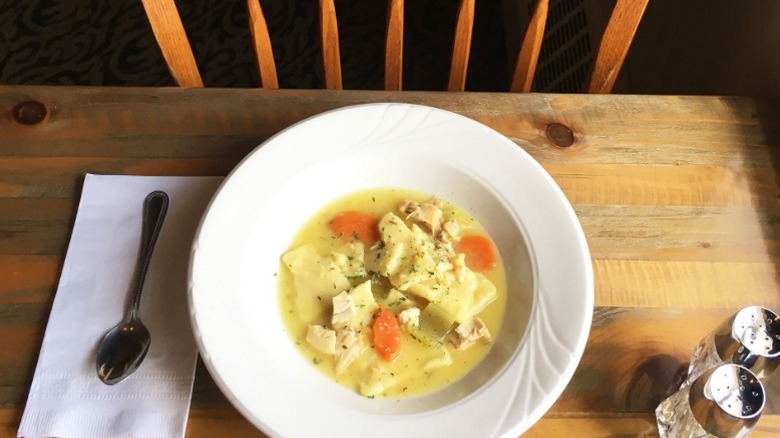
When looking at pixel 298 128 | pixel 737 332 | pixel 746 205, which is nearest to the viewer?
pixel 737 332

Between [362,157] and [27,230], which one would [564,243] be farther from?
[27,230]

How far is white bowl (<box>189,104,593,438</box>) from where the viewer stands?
95cm

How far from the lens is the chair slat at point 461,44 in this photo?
1.42m

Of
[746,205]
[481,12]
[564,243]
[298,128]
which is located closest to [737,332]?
[564,243]

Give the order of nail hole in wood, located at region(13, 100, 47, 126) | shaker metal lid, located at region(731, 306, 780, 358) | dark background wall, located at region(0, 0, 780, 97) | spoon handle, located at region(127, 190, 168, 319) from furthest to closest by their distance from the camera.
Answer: dark background wall, located at region(0, 0, 780, 97), nail hole in wood, located at region(13, 100, 47, 126), spoon handle, located at region(127, 190, 168, 319), shaker metal lid, located at region(731, 306, 780, 358)

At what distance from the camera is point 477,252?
3.98ft

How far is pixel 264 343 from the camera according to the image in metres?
1.02

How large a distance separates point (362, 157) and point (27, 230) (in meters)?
0.61

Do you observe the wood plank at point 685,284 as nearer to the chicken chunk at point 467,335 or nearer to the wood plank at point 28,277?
the chicken chunk at point 467,335

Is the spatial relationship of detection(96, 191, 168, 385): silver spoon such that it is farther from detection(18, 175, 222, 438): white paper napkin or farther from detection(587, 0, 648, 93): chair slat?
detection(587, 0, 648, 93): chair slat

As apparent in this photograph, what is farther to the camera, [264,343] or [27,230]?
[27,230]

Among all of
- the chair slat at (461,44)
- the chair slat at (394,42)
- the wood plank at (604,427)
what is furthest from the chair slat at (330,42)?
the wood plank at (604,427)

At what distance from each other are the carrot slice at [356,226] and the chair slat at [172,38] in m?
0.53

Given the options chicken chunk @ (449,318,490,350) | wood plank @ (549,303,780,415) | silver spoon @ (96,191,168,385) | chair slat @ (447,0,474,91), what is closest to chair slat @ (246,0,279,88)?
chair slat @ (447,0,474,91)
